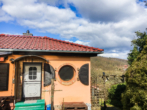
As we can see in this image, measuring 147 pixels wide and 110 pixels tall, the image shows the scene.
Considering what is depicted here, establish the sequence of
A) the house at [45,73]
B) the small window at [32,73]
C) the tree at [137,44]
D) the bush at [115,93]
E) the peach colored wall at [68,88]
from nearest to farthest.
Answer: the house at [45,73] < the peach colored wall at [68,88] < the small window at [32,73] < the bush at [115,93] < the tree at [137,44]

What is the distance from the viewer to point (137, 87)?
4.24 meters

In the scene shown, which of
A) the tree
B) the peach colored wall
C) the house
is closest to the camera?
the house

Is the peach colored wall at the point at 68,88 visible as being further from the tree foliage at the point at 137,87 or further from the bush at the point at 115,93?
the bush at the point at 115,93

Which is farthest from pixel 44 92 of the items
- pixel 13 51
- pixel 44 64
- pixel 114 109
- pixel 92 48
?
pixel 114 109

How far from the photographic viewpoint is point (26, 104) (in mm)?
5301

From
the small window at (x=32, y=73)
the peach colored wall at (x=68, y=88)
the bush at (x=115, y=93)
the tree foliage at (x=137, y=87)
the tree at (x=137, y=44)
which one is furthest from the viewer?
the tree at (x=137, y=44)

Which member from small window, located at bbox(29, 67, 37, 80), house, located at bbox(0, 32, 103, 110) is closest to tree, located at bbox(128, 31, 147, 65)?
house, located at bbox(0, 32, 103, 110)

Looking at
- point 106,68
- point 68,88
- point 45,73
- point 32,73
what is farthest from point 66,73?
point 106,68

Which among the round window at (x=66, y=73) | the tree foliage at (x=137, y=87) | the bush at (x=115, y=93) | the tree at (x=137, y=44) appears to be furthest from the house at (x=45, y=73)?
the tree at (x=137, y=44)

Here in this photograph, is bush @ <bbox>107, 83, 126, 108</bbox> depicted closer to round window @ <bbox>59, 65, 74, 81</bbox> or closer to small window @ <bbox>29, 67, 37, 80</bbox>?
round window @ <bbox>59, 65, 74, 81</bbox>

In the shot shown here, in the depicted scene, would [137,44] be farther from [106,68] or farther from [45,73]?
[106,68]

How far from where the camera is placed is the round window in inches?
240

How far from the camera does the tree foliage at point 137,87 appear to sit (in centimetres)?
395

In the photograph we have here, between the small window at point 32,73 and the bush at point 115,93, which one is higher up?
the small window at point 32,73
